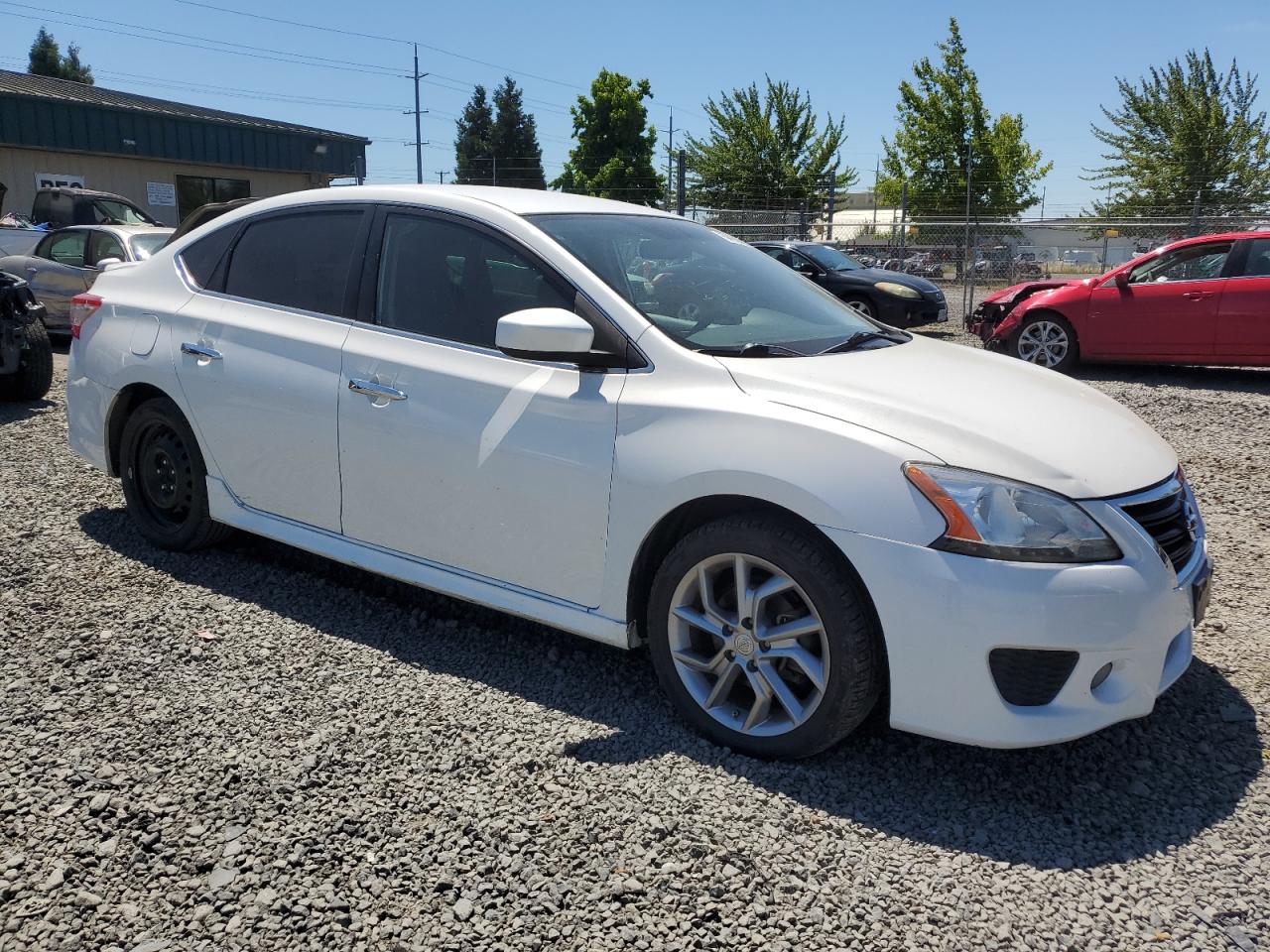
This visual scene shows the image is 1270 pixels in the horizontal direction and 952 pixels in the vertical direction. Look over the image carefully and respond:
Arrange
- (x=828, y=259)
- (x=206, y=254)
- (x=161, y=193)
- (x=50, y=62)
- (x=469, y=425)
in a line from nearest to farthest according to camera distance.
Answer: (x=469, y=425) → (x=206, y=254) → (x=828, y=259) → (x=161, y=193) → (x=50, y=62)

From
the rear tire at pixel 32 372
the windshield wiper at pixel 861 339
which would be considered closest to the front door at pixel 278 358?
the windshield wiper at pixel 861 339

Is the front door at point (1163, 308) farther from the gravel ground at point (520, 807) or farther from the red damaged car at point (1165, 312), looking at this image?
the gravel ground at point (520, 807)

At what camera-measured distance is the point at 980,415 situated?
292cm

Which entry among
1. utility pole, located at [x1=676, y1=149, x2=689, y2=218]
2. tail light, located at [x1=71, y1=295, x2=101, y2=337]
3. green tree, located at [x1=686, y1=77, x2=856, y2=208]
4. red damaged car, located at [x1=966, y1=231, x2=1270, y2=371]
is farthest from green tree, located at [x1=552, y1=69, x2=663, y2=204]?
tail light, located at [x1=71, y1=295, x2=101, y2=337]

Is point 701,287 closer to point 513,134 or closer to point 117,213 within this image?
point 117,213

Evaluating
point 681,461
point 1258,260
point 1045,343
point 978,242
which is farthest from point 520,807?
point 978,242

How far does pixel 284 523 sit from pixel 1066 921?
308 centimetres

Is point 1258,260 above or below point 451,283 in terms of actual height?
above

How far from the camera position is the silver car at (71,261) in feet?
37.9

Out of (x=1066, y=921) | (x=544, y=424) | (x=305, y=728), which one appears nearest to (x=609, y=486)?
(x=544, y=424)

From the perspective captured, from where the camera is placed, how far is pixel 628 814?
273 cm

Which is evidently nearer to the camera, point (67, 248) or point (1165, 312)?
point (1165, 312)

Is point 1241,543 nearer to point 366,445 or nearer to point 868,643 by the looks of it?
point 868,643

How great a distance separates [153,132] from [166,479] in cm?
3008
